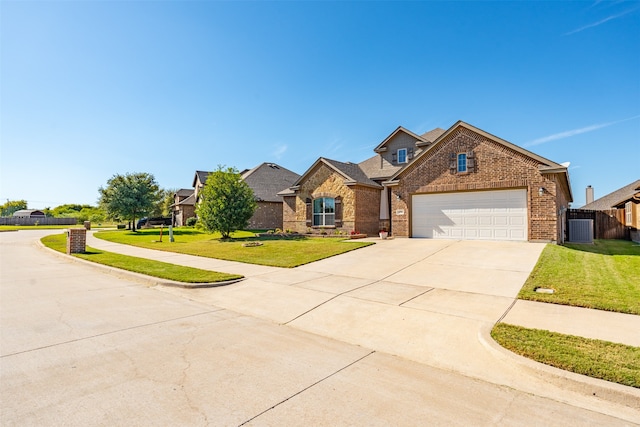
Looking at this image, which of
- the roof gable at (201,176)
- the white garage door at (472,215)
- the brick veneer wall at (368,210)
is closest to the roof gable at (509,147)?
the white garage door at (472,215)

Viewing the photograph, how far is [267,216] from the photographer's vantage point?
3109 cm

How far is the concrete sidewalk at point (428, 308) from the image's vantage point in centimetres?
377

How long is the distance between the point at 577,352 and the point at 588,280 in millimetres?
5420

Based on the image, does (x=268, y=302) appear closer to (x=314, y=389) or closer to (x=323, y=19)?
(x=314, y=389)

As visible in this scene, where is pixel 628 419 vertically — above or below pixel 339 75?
below

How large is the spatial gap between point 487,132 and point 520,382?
14466 mm

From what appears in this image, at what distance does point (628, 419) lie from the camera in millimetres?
3053

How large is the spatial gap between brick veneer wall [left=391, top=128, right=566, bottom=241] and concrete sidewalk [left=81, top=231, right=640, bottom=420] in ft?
8.48

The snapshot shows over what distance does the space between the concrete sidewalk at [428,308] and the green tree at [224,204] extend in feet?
29.7

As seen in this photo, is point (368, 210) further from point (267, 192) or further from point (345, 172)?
point (267, 192)

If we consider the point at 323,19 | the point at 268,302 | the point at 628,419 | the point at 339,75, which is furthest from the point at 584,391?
the point at 339,75

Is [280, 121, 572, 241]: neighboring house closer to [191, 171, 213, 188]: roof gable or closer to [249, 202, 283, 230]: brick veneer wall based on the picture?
[249, 202, 283, 230]: brick veneer wall

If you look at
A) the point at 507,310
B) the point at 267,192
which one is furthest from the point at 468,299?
the point at 267,192

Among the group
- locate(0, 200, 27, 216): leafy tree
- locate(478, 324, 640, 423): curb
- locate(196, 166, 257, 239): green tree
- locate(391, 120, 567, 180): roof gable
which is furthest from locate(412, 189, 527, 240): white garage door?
locate(0, 200, 27, 216): leafy tree
